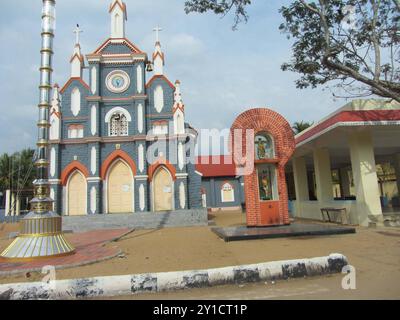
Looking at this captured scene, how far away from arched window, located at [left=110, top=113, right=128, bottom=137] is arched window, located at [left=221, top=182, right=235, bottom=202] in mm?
15277

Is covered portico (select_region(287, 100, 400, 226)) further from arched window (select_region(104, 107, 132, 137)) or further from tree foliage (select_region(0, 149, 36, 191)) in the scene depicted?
tree foliage (select_region(0, 149, 36, 191))

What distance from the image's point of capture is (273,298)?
14.8ft

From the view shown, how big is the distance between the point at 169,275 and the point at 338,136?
1148 centimetres

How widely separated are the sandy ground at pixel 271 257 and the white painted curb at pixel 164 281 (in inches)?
7.5

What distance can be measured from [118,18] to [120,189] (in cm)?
1187

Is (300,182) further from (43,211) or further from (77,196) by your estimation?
(43,211)

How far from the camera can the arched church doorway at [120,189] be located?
2041cm

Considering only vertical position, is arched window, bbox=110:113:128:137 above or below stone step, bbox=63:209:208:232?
above

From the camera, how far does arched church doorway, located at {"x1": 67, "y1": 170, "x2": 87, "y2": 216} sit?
20.3 metres

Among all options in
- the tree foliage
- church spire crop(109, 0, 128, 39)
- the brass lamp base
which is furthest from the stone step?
the tree foliage

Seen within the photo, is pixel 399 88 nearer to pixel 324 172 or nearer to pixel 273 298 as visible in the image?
pixel 273 298

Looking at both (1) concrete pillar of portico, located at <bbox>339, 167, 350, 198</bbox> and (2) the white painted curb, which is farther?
(1) concrete pillar of portico, located at <bbox>339, 167, 350, 198</bbox>

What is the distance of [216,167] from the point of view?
114 ft
